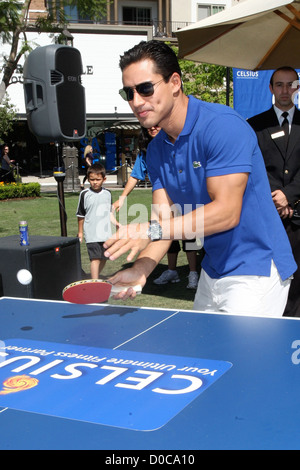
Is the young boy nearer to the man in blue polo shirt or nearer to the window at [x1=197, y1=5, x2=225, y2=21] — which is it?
the man in blue polo shirt

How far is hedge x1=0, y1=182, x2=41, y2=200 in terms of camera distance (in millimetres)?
20408

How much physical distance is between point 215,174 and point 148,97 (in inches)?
18.5

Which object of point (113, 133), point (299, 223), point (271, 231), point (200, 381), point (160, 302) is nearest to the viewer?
point (200, 381)

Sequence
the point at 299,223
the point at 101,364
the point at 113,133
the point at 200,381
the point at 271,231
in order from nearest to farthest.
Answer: the point at 200,381, the point at 101,364, the point at 271,231, the point at 299,223, the point at 113,133

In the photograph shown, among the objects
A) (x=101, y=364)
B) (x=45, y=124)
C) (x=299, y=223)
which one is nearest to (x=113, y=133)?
(x=45, y=124)

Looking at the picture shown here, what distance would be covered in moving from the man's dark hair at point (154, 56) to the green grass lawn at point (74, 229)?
108 centimetres

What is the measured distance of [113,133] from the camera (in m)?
35.6

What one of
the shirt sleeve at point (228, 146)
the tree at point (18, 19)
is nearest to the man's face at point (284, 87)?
the shirt sleeve at point (228, 146)

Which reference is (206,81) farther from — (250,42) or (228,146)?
(228,146)

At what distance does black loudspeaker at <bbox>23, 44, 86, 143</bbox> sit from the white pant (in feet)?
14.3

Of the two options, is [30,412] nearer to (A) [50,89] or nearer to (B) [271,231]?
(B) [271,231]

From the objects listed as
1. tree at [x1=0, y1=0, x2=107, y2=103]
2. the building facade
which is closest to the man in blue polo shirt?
tree at [x1=0, y1=0, x2=107, y2=103]

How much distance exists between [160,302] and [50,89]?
2.79 meters

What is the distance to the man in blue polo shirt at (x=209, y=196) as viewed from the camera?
255 cm
